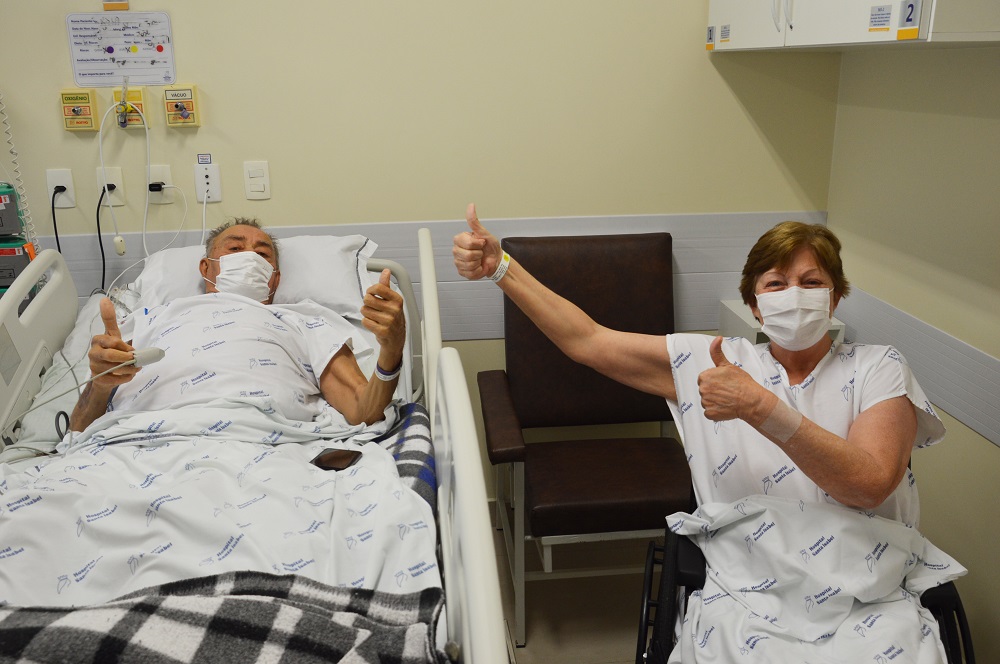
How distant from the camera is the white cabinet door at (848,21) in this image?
1.53 m

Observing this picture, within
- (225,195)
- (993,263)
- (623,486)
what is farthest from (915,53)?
(225,195)

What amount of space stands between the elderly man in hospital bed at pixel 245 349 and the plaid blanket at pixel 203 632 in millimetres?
775

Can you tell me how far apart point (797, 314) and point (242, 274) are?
1463 mm

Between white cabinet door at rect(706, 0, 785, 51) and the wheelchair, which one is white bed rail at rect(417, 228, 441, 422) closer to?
the wheelchair

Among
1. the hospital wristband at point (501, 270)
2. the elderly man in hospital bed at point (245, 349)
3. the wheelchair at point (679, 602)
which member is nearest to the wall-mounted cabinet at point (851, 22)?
the hospital wristband at point (501, 270)

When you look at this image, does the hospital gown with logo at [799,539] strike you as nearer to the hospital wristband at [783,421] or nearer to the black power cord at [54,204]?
the hospital wristband at [783,421]

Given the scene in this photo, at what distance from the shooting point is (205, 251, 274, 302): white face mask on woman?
7.54 feet

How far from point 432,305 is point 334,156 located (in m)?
1.06

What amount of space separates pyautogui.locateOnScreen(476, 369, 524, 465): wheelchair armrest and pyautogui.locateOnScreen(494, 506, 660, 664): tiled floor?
569 millimetres

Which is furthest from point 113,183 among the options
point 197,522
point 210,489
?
point 197,522

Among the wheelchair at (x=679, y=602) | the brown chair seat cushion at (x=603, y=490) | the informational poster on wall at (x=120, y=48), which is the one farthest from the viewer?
the informational poster on wall at (x=120, y=48)

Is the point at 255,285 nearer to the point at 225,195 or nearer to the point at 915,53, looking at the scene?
the point at 225,195

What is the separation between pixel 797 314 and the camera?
1.63 m

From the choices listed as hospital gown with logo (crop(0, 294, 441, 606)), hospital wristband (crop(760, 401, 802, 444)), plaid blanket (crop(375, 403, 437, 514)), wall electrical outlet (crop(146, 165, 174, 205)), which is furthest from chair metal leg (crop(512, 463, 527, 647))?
wall electrical outlet (crop(146, 165, 174, 205))
